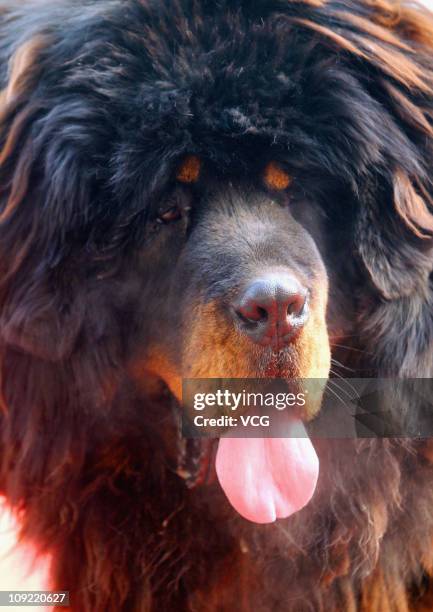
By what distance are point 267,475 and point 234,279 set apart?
1.03 ft

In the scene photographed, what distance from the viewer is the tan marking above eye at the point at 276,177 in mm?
1341

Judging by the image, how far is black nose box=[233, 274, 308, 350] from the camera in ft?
3.88

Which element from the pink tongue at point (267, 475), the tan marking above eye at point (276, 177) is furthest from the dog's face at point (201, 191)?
the pink tongue at point (267, 475)

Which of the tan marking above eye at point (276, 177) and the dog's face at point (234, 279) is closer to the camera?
the dog's face at point (234, 279)

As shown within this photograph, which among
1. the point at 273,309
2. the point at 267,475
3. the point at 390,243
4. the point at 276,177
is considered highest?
the point at 276,177

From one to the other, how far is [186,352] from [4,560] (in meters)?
0.59

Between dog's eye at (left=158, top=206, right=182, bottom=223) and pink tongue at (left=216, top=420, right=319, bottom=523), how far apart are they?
1.19ft

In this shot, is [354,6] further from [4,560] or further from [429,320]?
[4,560]

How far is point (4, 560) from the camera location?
1.56 metres

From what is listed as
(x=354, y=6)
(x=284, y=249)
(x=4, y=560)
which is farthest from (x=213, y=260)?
(x=4, y=560)

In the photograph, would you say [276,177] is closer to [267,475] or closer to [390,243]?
[390,243]

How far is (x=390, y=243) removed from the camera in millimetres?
1332

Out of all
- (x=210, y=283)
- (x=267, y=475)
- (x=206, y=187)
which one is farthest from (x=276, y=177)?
(x=267, y=475)

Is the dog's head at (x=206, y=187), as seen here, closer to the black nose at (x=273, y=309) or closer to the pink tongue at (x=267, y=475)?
→ the black nose at (x=273, y=309)
